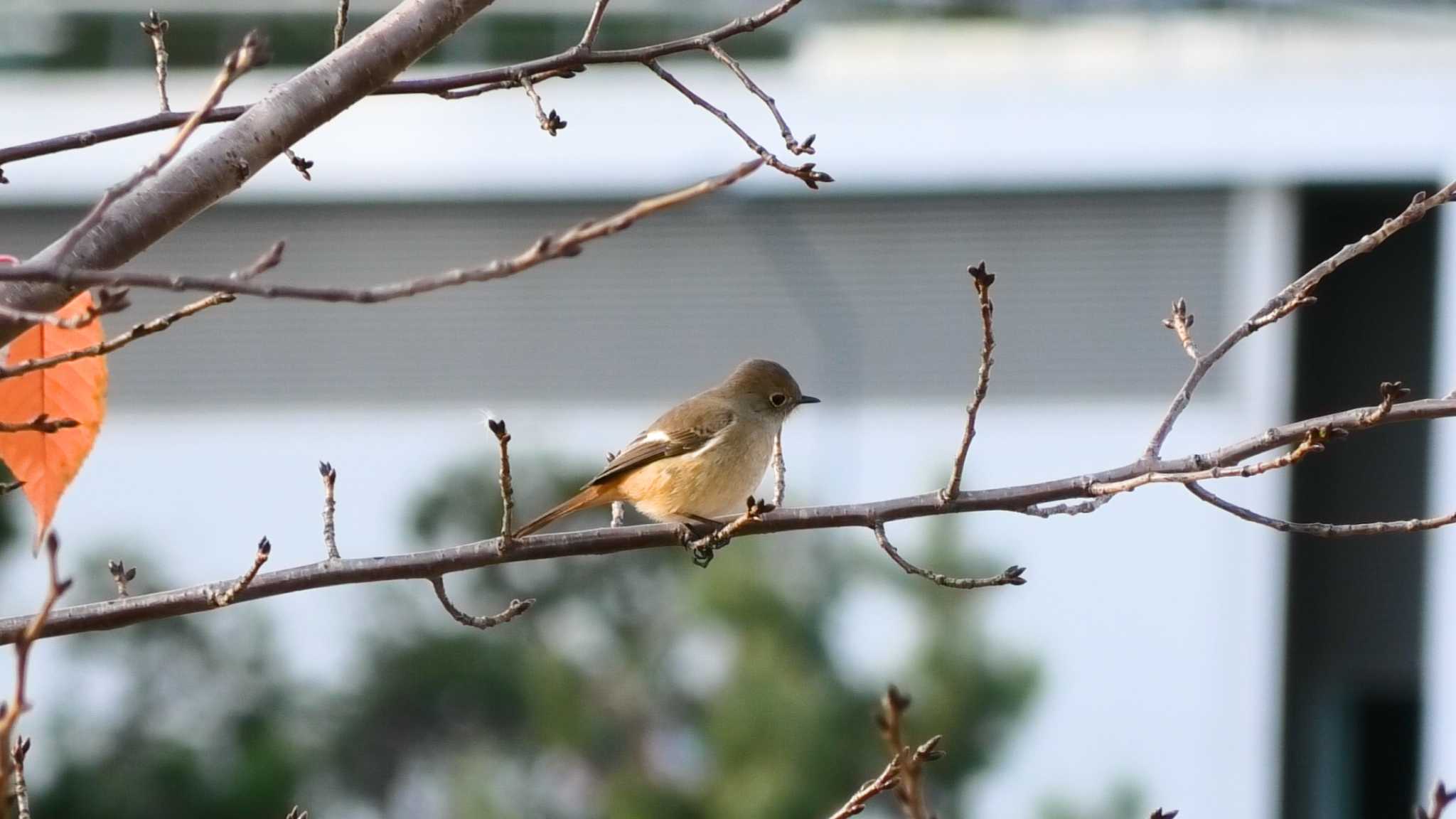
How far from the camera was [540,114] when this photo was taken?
2684 mm

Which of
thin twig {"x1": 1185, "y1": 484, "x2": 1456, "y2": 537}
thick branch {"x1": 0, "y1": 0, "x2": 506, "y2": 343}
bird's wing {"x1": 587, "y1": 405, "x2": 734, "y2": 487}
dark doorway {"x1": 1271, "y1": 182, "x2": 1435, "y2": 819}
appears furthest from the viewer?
dark doorway {"x1": 1271, "y1": 182, "x2": 1435, "y2": 819}

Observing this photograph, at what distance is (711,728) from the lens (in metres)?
12.2

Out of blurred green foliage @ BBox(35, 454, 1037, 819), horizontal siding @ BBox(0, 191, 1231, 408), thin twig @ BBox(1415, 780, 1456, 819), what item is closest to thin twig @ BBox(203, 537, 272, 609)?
thin twig @ BBox(1415, 780, 1456, 819)

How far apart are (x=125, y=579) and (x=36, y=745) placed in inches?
463

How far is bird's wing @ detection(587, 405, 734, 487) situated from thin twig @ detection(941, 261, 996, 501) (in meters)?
2.06

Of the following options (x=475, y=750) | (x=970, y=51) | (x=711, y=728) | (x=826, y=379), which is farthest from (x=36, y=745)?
(x=970, y=51)

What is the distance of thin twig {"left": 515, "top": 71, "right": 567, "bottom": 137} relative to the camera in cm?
255

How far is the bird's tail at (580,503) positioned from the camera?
3.57 metres

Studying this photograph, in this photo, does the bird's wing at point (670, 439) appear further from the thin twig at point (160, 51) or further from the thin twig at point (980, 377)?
the thin twig at point (980, 377)

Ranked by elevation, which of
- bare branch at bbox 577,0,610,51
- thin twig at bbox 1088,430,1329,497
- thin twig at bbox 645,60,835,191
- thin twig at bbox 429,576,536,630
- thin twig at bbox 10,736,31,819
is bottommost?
thin twig at bbox 10,736,31,819

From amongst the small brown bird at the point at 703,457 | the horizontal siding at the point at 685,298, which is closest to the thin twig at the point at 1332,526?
the small brown bird at the point at 703,457

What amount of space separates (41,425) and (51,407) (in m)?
0.08

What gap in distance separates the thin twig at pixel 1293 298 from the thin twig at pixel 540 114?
1.00m

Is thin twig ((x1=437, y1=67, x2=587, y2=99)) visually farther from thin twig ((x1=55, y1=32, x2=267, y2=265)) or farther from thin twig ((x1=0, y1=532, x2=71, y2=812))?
thin twig ((x1=0, y1=532, x2=71, y2=812))
